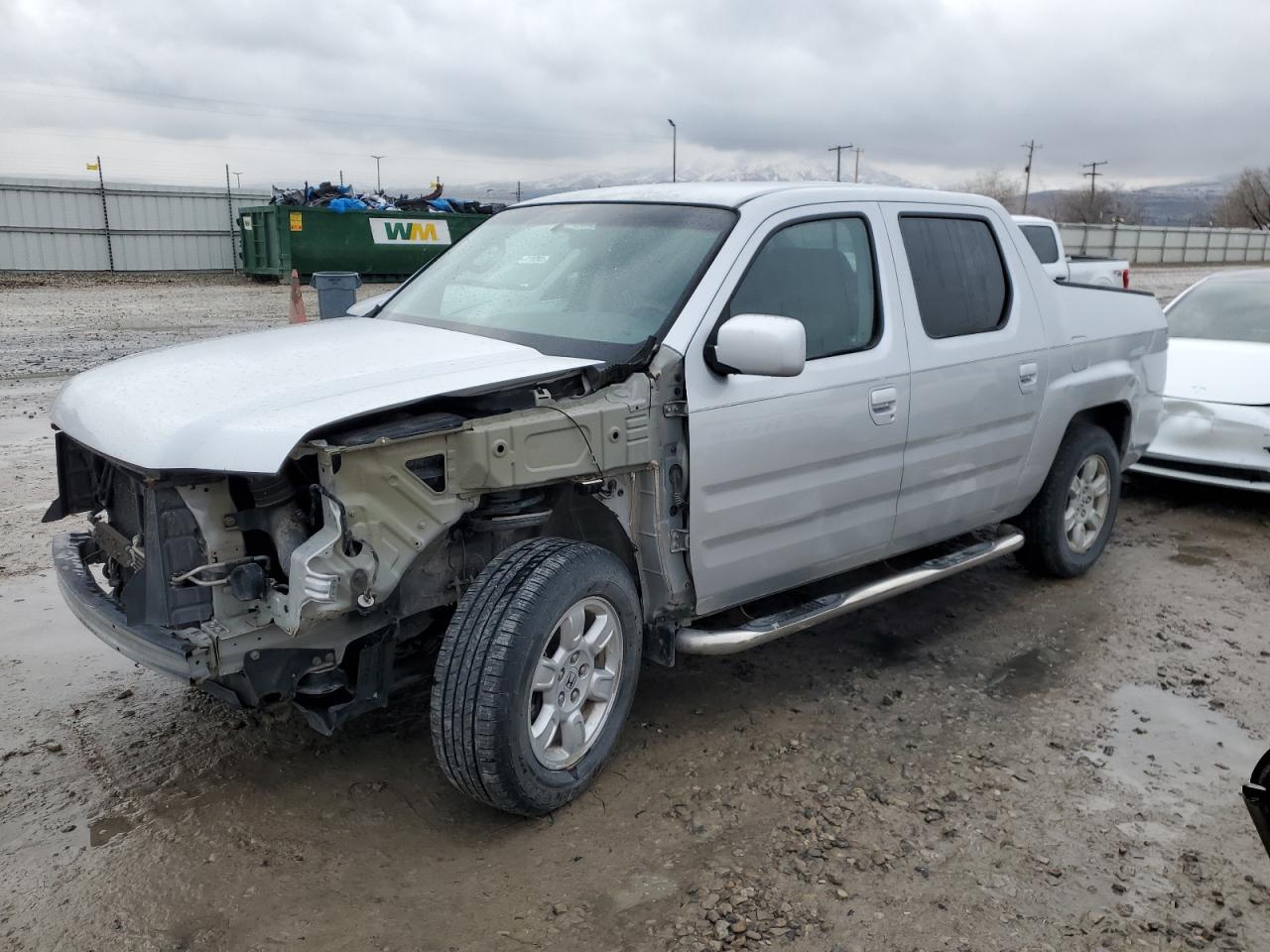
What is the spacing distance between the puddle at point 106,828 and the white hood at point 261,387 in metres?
1.16

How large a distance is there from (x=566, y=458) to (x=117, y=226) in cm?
2713

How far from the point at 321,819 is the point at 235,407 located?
4.33ft

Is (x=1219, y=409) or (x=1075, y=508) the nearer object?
(x=1075, y=508)

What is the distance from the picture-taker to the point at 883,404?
13.3 ft

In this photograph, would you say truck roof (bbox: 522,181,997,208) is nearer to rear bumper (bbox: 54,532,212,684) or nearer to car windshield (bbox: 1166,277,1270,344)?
rear bumper (bbox: 54,532,212,684)

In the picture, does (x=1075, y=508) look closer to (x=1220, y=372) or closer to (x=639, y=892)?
(x=1220, y=372)

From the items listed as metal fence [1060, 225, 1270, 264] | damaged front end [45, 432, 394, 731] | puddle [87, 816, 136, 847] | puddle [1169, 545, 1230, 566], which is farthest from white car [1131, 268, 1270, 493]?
metal fence [1060, 225, 1270, 264]

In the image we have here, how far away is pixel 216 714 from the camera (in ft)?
13.0

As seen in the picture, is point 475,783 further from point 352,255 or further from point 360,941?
point 352,255

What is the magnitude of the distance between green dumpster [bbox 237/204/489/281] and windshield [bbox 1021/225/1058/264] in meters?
13.4

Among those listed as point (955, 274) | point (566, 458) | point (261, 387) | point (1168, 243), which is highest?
point (955, 274)

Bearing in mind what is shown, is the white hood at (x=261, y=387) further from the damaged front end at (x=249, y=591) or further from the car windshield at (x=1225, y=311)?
the car windshield at (x=1225, y=311)

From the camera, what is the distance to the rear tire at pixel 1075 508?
17.3ft

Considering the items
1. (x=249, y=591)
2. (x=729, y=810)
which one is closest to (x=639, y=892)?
(x=729, y=810)
